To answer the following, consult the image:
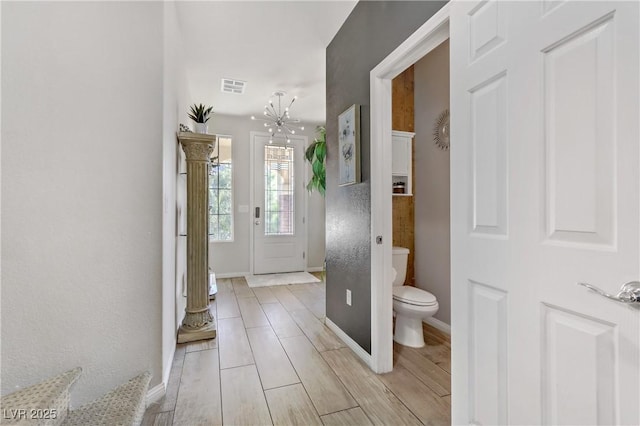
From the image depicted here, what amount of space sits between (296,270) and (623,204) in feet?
15.9

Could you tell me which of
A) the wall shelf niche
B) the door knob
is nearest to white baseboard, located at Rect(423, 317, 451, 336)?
the wall shelf niche

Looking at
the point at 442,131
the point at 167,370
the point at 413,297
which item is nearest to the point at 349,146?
the point at 442,131

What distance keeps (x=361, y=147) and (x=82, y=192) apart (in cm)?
169

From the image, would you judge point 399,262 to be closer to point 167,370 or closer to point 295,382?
point 295,382

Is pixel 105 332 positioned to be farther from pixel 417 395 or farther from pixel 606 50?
pixel 606 50

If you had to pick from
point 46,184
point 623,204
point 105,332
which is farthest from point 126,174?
point 623,204

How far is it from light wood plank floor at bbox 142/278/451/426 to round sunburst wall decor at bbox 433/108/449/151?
5.66 ft

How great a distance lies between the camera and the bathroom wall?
3.06 meters

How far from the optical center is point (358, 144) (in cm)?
222

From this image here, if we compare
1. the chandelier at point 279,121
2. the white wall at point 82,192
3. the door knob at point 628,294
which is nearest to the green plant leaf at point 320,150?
the chandelier at point 279,121

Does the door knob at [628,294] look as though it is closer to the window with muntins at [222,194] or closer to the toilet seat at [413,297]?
the toilet seat at [413,297]

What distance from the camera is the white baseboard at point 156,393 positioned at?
1.68 meters

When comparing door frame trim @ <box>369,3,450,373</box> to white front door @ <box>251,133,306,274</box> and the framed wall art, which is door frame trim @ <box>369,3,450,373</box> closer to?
the framed wall art

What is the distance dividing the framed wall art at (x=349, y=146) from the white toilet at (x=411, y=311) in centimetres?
100
